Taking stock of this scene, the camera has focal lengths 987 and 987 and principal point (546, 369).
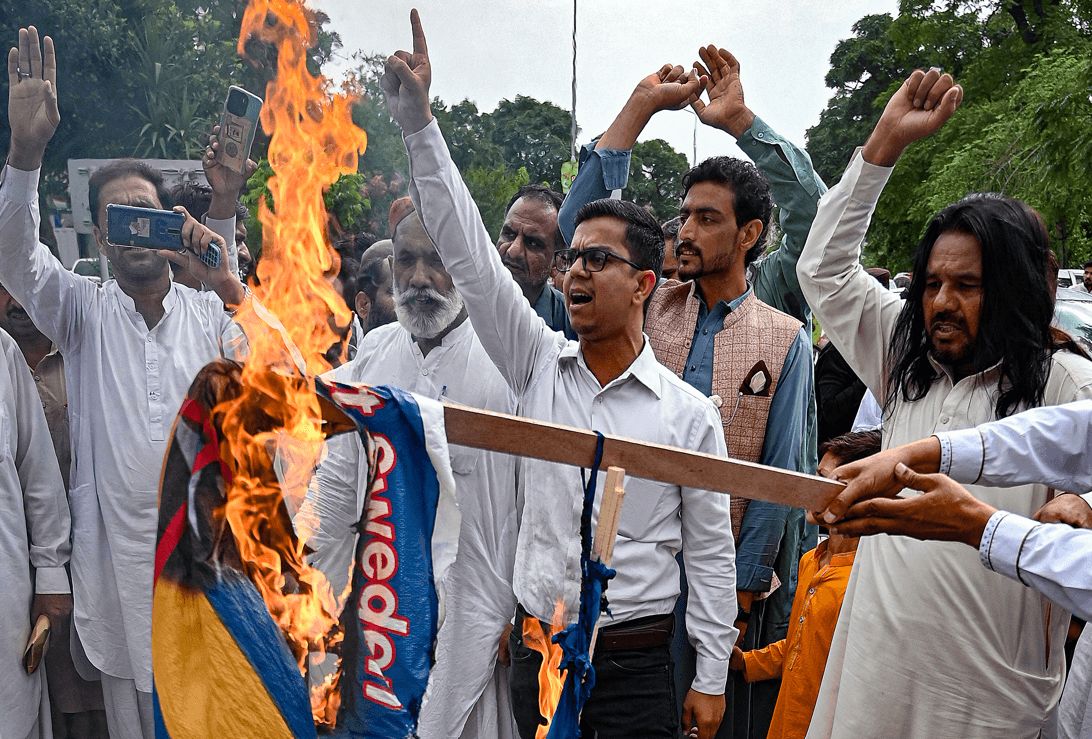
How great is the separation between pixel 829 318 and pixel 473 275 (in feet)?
3.62

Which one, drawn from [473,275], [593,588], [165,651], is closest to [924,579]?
[593,588]

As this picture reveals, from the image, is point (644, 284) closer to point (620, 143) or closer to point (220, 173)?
point (620, 143)

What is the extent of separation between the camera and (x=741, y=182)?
12.7 ft

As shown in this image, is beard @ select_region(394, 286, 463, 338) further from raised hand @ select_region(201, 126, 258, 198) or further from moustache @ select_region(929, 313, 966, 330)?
moustache @ select_region(929, 313, 966, 330)

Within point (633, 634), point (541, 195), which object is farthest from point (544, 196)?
point (633, 634)

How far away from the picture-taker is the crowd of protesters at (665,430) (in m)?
2.56

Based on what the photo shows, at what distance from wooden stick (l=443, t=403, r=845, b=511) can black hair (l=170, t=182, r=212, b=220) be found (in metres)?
2.94

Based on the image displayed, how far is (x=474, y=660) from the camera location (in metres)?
3.36

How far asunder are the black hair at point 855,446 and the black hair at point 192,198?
305 cm

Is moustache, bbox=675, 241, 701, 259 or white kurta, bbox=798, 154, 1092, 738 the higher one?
moustache, bbox=675, 241, 701, 259

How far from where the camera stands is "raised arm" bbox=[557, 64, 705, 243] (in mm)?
3611

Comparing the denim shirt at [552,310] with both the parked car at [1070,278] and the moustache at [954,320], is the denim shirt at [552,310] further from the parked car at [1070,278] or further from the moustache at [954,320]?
the parked car at [1070,278]

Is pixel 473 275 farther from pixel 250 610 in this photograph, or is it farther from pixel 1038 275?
pixel 1038 275

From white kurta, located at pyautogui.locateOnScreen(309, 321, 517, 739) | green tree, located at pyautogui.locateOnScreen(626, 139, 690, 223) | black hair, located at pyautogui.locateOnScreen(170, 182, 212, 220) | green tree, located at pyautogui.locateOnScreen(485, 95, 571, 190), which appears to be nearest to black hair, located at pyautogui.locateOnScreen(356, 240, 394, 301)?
black hair, located at pyautogui.locateOnScreen(170, 182, 212, 220)
